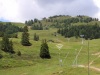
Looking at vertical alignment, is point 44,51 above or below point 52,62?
above

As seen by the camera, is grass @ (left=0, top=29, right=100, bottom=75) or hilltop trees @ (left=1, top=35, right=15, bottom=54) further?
hilltop trees @ (left=1, top=35, right=15, bottom=54)

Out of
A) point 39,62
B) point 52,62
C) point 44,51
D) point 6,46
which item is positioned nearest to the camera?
point 39,62

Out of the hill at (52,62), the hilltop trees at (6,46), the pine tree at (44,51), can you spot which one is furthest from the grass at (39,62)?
the hilltop trees at (6,46)

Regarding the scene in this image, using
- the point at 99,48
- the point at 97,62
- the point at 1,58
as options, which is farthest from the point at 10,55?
the point at 99,48

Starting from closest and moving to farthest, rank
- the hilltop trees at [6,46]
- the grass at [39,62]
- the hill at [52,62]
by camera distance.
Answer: the grass at [39,62] → the hill at [52,62] → the hilltop trees at [6,46]

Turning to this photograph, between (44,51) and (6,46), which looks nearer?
(44,51)

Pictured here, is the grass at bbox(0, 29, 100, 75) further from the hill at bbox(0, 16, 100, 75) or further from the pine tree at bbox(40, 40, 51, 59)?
the pine tree at bbox(40, 40, 51, 59)

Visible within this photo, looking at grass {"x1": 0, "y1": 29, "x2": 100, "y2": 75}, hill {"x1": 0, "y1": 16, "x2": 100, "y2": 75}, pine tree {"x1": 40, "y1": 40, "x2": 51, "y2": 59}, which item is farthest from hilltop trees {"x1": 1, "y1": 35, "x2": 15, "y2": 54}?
pine tree {"x1": 40, "y1": 40, "x2": 51, "y2": 59}

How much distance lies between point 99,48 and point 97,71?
171 feet

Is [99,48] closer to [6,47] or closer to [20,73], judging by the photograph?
[6,47]

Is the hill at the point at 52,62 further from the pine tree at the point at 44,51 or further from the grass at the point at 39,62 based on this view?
the pine tree at the point at 44,51

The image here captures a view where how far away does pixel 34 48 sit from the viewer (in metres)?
113

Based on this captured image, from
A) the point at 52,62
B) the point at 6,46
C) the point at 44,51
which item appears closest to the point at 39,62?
the point at 52,62

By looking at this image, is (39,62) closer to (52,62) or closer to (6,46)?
(52,62)
